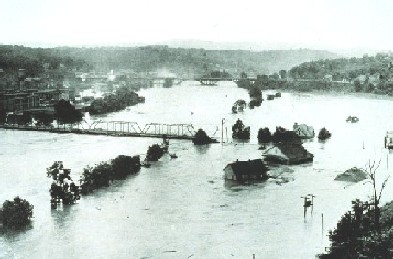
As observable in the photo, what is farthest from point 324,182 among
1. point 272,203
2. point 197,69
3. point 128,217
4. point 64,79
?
point 197,69

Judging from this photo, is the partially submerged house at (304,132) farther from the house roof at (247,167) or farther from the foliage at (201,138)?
the house roof at (247,167)

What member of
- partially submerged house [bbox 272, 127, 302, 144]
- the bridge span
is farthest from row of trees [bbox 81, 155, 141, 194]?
the bridge span

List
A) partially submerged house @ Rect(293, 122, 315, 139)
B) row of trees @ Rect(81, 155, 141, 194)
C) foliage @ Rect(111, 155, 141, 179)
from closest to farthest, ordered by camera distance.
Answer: row of trees @ Rect(81, 155, 141, 194)
foliage @ Rect(111, 155, 141, 179)
partially submerged house @ Rect(293, 122, 315, 139)

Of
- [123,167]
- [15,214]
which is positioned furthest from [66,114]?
[15,214]

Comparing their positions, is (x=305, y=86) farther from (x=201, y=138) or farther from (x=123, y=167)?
(x=123, y=167)

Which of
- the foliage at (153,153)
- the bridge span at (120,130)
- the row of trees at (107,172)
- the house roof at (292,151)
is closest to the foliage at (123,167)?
the row of trees at (107,172)

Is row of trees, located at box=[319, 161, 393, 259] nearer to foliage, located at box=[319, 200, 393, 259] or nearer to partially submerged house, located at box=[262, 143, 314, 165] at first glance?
foliage, located at box=[319, 200, 393, 259]

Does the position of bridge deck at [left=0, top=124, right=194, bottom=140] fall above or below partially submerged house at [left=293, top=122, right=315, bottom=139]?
below
